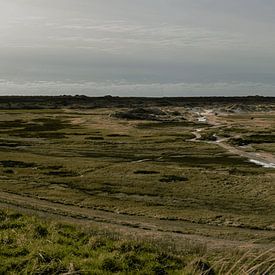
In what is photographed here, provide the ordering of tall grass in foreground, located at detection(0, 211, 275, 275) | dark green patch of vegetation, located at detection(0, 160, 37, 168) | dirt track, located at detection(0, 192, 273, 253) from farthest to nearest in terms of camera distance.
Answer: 1. dark green patch of vegetation, located at detection(0, 160, 37, 168)
2. dirt track, located at detection(0, 192, 273, 253)
3. tall grass in foreground, located at detection(0, 211, 275, 275)

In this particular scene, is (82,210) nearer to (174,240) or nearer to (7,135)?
(174,240)

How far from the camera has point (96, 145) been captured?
85.9 meters

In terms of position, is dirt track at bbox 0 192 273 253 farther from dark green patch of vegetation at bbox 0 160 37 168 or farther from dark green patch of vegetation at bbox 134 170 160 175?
dark green patch of vegetation at bbox 0 160 37 168

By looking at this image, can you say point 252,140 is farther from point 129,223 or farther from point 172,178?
point 129,223

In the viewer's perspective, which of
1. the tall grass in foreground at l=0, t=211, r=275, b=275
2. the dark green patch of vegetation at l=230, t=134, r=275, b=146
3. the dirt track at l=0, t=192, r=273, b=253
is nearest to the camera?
the tall grass in foreground at l=0, t=211, r=275, b=275

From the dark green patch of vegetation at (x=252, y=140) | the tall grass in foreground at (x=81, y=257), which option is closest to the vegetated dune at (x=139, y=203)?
the tall grass in foreground at (x=81, y=257)

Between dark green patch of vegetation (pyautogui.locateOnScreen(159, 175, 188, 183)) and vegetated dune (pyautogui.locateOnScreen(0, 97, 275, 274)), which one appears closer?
vegetated dune (pyautogui.locateOnScreen(0, 97, 275, 274))

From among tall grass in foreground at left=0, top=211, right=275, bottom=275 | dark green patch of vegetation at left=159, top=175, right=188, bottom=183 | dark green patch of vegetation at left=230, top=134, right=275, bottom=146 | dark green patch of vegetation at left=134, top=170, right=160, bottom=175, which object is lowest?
dark green patch of vegetation at left=159, top=175, right=188, bottom=183

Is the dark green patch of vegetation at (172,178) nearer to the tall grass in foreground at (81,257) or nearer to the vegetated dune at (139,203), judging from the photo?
the vegetated dune at (139,203)

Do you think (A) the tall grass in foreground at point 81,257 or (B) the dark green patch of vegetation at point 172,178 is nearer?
(A) the tall grass in foreground at point 81,257

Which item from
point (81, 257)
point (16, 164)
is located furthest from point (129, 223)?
point (16, 164)

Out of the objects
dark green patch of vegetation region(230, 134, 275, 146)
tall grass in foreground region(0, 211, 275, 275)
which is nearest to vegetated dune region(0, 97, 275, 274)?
tall grass in foreground region(0, 211, 275, 275)

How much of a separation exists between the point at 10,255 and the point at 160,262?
441 centimetres

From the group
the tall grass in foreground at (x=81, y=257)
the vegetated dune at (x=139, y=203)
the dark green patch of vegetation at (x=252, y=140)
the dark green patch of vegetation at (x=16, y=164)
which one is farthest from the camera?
the dark green patch of vegetation at (x=252, y=140)
